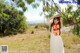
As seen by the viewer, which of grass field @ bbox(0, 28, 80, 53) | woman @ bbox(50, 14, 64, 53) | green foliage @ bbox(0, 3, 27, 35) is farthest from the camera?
green foliage @ bbox(0, 3, 27, 35)

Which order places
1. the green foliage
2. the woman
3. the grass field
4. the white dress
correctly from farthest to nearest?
1. the green foliage
2. the grass field
3. the white dress
4. the woman

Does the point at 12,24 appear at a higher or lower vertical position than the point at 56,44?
higher

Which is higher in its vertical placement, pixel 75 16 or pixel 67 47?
pixel 75 16

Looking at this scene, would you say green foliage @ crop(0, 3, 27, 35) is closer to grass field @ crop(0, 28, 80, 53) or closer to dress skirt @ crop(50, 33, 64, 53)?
grass field @ crop(0, 28, 80, 53)

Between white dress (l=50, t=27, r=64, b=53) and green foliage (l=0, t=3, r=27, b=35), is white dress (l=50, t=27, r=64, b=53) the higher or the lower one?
the lower one

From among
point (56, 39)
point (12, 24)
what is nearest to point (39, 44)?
point (12, 24)

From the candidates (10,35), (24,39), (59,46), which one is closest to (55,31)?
(59,46)

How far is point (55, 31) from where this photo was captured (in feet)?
17.6

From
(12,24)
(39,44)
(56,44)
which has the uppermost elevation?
(12,24)

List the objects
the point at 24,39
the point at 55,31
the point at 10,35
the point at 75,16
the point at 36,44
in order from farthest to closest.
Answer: the point at 10,35 < the point at 24,39 < the point at 36,44 < the point at 55,31 < the point at 75,16

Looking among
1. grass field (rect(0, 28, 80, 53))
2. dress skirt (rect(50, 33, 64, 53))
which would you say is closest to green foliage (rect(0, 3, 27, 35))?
grass field (rect(0, 28, 80, 53))

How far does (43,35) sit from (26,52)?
2811mm

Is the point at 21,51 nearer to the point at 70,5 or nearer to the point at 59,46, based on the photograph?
the point at 59,46

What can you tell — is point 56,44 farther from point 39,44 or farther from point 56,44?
point 39,44
